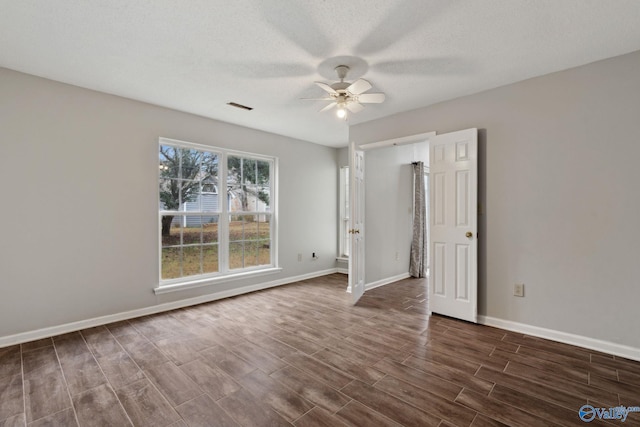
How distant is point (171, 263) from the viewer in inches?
156

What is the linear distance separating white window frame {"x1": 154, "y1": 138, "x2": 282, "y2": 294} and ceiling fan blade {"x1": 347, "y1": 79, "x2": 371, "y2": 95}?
2420 mm

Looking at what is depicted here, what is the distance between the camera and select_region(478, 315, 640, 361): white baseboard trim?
2.51 metres

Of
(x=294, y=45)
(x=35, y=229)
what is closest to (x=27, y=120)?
(x=35, y=229)

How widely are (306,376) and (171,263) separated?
2.60 m

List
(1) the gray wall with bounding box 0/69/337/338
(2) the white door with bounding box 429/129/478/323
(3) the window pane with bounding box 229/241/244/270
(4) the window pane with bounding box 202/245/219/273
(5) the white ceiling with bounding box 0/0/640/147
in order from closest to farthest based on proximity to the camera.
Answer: (5) the white ceiling with bounding box 0/0/640/147
(1) the gray wall with bounding box 0/69/337/338
(2) the white door with bounding box 429/129/478/323
(4) the window pane with bounding box 202/245/219/273
(3) the window pane with bounding box 229/241/244/270

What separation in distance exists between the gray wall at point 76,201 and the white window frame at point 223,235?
3.6 inches

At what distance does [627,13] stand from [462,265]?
7.86 ft

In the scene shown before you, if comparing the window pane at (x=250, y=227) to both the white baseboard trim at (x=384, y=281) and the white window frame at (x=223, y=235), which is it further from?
the white baseboard trim at (x=384, y=281)

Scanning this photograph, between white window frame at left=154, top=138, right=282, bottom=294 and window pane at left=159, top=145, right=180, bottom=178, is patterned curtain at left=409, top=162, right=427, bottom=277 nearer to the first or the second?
white window frame at left=154, top=138, right=282, bottom=294

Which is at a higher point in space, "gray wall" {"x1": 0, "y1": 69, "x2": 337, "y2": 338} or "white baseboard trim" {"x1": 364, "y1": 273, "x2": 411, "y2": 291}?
"gray wall" {"x1": 0, "y1": 69, "x2": 337, "y2": 338}

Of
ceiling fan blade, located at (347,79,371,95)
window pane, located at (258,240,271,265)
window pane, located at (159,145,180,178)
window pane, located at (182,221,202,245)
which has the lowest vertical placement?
window pane, located at (258,240,271,265)

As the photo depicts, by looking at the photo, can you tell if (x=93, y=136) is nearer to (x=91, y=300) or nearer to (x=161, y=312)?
(x=91, y=300)

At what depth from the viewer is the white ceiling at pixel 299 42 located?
1974 mm

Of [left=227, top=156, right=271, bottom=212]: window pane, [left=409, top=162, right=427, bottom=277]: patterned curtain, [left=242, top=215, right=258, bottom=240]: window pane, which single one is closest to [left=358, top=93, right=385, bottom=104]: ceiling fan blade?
[left=227, top=156, right=271, bottom=212]: window pane
